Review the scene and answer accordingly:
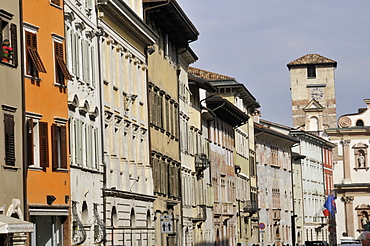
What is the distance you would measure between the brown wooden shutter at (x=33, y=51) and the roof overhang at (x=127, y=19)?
26.5 ft

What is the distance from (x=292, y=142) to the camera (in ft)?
357

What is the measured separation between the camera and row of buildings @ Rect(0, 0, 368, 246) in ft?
92.5

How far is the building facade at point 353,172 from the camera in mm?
126938

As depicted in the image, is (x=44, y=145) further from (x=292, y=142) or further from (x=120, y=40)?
(x=292, y=142)

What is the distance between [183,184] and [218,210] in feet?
48.2

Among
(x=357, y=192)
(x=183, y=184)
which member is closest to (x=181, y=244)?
(x=183, y=184)

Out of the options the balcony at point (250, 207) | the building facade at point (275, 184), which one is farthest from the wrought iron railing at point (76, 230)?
the building facade at point (275, 184)

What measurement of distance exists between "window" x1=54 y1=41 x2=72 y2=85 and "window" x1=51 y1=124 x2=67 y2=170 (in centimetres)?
139

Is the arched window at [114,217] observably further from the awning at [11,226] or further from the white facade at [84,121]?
the awning at [11,226]

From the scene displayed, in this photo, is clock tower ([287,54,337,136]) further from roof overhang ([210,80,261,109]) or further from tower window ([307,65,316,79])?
roof overhang ([210,80,261,109])

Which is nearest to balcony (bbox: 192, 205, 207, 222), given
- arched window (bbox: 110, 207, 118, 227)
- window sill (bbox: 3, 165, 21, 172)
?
arched window (bbox: 110, 207, 118, 227)

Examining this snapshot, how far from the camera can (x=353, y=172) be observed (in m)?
129

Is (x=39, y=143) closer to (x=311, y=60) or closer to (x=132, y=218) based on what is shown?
(x=132, y=218)

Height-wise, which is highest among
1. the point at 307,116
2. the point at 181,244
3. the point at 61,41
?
the point at 307,116
